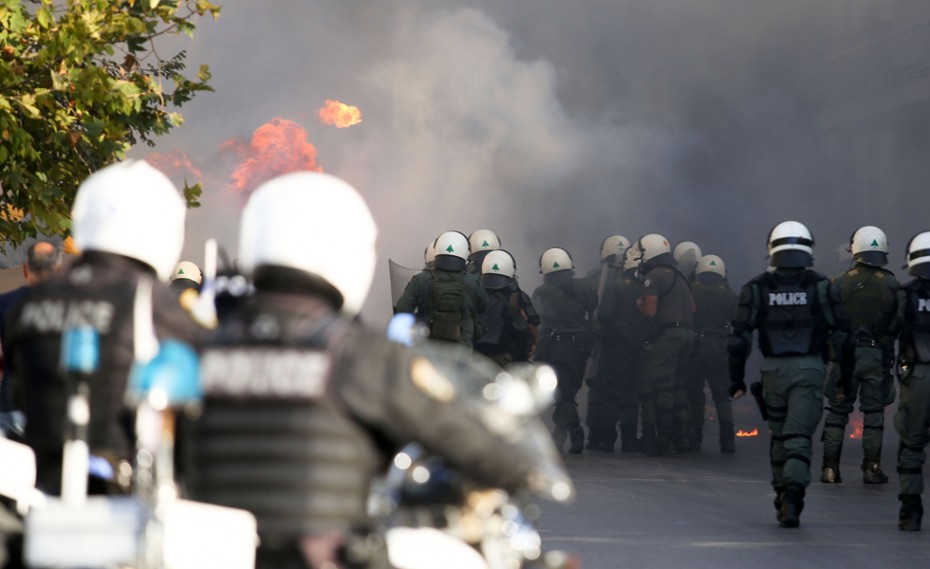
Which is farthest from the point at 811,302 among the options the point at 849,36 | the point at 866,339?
the point at 849,36

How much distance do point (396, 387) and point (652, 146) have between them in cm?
3128

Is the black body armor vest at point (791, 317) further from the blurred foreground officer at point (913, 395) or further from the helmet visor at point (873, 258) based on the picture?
the helmet visor at point (873, 258)

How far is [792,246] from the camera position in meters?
9.90

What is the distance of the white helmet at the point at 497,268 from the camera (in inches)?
618

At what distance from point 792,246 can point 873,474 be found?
403cm

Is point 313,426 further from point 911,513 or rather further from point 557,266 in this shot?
point 557,266

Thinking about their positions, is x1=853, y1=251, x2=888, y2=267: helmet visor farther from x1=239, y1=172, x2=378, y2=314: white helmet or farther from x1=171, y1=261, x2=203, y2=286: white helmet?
x1=239, y1=172, x2=378, y2=314: white helmet

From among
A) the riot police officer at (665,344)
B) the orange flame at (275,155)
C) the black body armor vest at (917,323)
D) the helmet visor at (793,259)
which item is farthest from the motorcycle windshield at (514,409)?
the orange flame at (275,155)

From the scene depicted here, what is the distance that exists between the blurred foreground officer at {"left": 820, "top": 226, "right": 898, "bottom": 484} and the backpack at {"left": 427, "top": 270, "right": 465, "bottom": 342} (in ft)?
10.6

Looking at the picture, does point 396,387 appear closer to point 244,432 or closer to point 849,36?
point 244,432

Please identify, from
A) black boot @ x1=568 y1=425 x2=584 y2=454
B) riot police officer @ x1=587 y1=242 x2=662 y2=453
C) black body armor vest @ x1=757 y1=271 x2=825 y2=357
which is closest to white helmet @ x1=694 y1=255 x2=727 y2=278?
riot police officer @ x1=587 y1=242 x2=662 y2=453

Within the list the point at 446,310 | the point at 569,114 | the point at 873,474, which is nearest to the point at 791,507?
the point at 873,474

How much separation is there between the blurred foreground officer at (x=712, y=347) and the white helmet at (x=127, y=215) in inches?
534

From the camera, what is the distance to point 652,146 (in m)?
33.8
